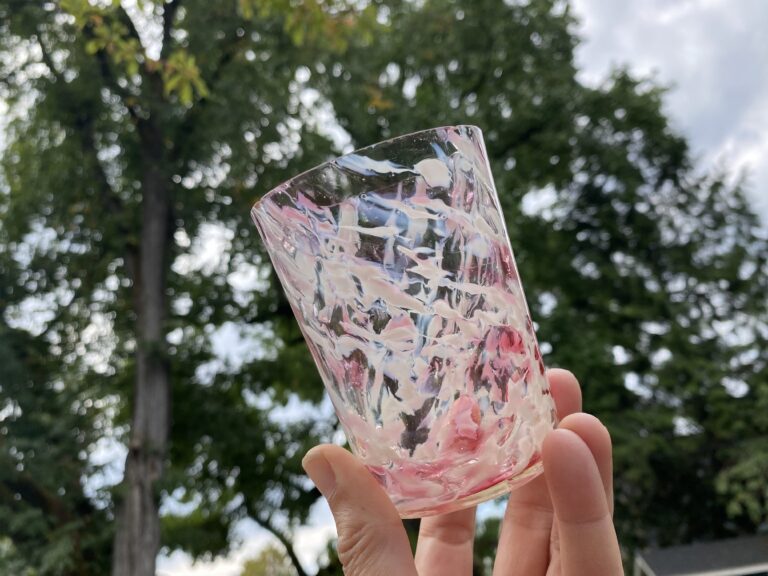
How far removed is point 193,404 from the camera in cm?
738

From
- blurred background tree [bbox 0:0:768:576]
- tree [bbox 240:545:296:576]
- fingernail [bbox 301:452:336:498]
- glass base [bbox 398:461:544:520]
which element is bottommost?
glass base [bbox 398:461:544:520]

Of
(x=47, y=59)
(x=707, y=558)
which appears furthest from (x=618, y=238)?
(x=47, y=59)

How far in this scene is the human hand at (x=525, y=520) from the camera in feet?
2.91

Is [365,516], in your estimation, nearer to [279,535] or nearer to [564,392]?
[564,392]

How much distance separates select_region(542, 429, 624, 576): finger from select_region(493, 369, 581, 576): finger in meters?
0.28

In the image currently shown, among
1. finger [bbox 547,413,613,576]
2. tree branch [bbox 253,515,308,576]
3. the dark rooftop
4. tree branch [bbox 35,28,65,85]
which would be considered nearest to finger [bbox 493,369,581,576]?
finger [bbox 547,413,613,576]

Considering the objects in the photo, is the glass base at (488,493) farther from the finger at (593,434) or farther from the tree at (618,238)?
the tree at (618,238)

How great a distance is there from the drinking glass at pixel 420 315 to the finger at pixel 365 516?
6 centimetres

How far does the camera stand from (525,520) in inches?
49.2

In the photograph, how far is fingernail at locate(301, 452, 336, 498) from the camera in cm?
104

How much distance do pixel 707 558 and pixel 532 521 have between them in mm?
3468

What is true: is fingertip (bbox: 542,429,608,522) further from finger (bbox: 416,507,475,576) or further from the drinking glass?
finger (bbox: 416,507,475,576)

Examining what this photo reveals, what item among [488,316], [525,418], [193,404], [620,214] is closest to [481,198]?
[488,316]

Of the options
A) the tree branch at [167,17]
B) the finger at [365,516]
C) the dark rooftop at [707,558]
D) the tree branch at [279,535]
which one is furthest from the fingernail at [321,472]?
the tree branch at [279,535]
